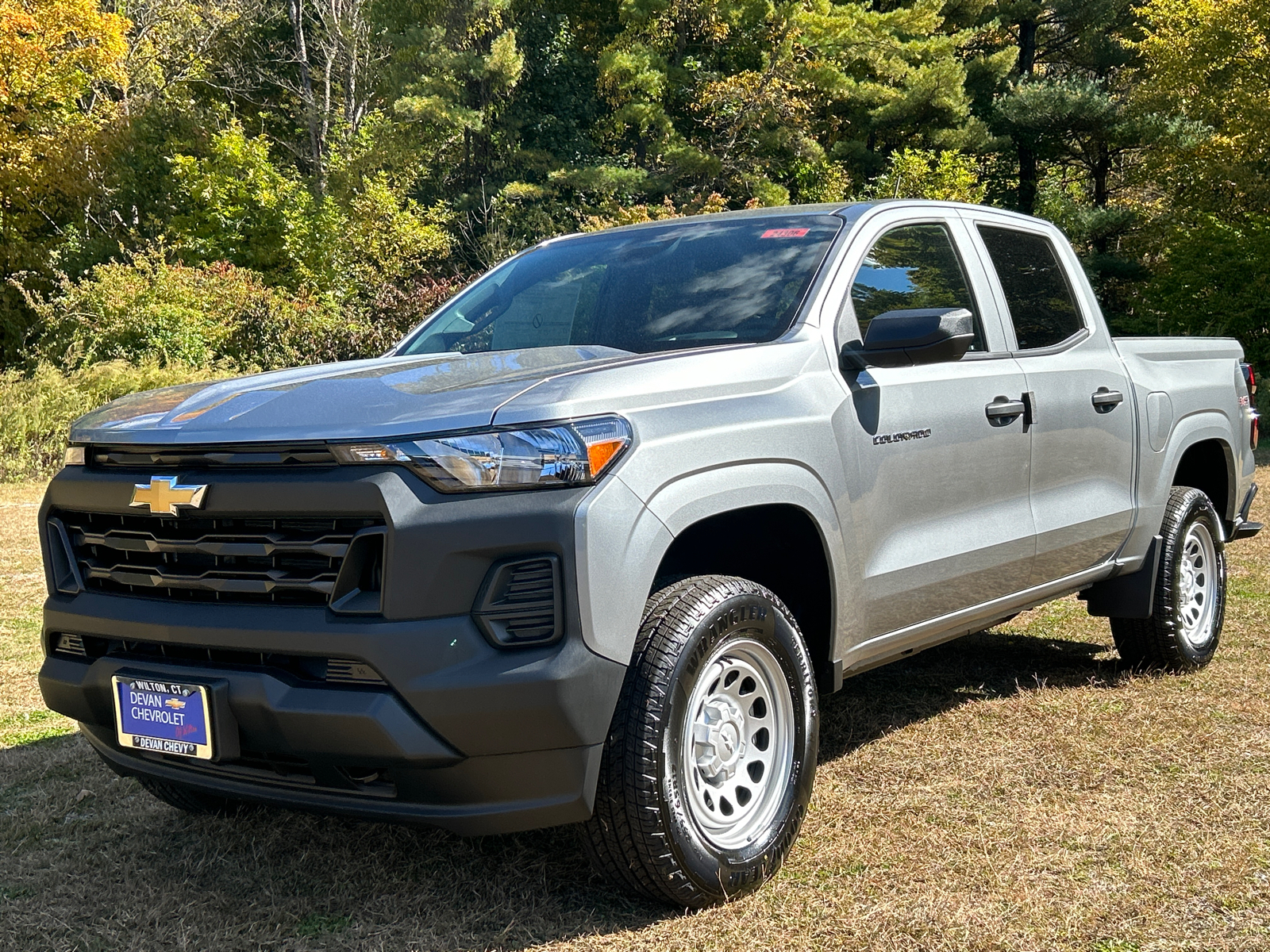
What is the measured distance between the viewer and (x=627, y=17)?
30375mm

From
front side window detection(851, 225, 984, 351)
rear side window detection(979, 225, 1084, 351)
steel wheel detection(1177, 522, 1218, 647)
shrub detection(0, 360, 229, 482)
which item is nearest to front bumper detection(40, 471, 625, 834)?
front side window detection(851, 225, 984, 351)

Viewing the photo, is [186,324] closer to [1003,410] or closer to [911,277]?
[911,277]

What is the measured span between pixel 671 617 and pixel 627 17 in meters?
29.8

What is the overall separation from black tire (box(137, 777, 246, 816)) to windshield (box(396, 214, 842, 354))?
1.66 m

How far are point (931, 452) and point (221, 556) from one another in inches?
87.5

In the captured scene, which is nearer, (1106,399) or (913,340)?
(913,340)

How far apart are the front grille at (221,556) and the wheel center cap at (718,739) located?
103 centimetres

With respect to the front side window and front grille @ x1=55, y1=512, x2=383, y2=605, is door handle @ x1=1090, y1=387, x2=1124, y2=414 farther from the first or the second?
front grille @ x1=55, y1=512, x2=383, y2=605

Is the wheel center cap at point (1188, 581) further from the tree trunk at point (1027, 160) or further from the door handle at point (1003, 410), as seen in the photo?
the tree trunk at point (1027, 160)

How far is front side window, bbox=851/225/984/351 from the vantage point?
3986 mm

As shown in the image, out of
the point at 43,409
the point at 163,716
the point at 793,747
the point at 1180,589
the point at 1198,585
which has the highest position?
the point at 163,716

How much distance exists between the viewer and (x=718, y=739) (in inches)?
126

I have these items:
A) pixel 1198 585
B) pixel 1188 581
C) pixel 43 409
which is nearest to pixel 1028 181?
pixel 43 409

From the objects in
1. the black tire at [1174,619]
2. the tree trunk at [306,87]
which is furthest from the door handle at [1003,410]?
the tree trunk at [306,87]
